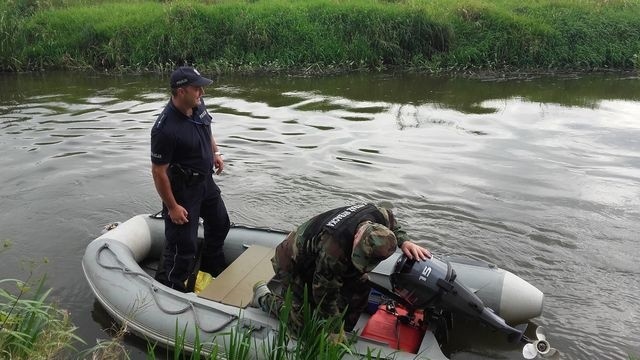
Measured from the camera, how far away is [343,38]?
46.3 ft

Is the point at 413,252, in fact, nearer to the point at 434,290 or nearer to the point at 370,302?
the point at 434,290

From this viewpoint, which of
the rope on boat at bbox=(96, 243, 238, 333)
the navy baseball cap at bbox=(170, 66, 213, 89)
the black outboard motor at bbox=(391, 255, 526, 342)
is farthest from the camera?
the navy baseball cap at bbox=(170, 66, 213, 89)

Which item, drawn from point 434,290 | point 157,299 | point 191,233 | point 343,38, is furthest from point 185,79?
point 343,38

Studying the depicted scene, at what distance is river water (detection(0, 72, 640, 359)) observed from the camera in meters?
5.31

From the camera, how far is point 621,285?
5180 millimetres

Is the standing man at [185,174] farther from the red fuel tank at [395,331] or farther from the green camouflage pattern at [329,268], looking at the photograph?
the red fuel tank at [395,331]

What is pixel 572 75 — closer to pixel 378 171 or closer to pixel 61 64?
pixel 378 171

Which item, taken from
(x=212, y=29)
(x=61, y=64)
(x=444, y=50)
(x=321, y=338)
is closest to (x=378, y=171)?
(x=321, y=338)

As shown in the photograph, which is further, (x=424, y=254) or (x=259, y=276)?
(x=259, y=276)

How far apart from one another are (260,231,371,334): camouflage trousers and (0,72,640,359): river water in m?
0.95

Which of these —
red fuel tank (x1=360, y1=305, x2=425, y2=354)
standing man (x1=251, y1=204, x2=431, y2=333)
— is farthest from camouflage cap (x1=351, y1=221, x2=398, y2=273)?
red fuel tank (x1=360, y1=305, x2=425, y2=354)

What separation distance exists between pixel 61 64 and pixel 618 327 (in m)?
13.6

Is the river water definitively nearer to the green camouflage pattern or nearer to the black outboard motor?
the black outboard motor

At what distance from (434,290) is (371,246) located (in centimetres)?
67
